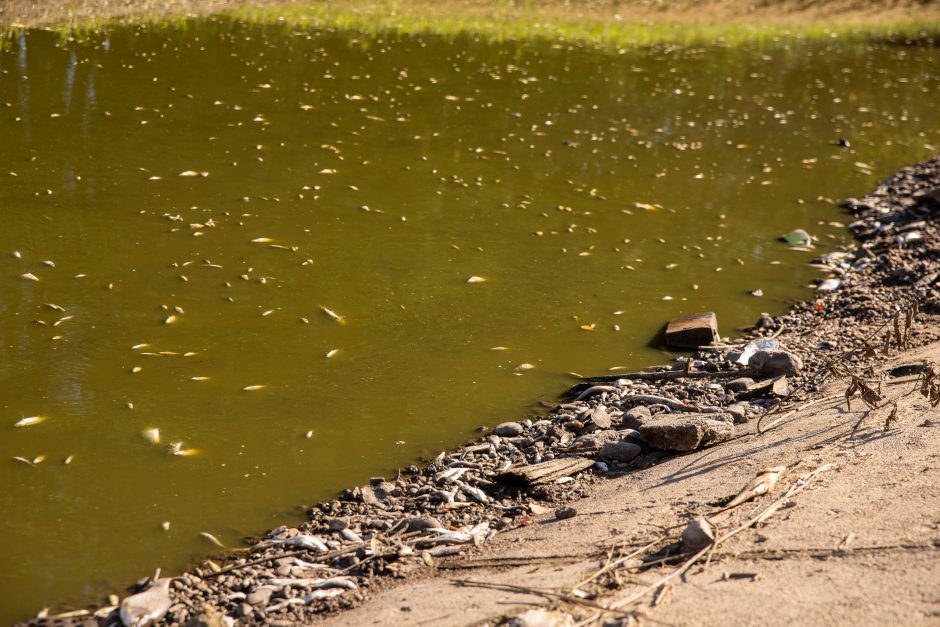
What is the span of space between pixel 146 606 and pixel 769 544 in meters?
2.32

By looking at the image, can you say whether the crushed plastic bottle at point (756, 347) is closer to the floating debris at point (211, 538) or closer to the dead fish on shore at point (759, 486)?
the dead fish on shore at point (759, 486)

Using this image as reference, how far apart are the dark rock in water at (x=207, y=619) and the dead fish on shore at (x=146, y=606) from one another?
167mm

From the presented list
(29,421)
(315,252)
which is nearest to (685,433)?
(29,421)

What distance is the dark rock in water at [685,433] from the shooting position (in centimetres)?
463

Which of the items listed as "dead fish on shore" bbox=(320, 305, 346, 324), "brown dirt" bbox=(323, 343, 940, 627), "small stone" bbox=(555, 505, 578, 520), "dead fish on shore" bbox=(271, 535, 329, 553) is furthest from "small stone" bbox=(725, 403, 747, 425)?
"dead fish on shore" bbox=(320, 305, 346, 324)

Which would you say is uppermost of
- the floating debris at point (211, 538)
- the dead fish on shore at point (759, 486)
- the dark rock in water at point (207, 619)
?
the dead fish on shore at point (759, 486)

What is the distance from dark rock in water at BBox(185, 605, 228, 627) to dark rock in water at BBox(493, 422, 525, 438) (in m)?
2.00

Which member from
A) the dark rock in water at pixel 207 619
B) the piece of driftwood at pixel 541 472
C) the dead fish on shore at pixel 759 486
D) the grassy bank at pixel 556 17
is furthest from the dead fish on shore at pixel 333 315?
the grassy bank at pixel 556 17

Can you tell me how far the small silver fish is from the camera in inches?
135

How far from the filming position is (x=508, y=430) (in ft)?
16.5

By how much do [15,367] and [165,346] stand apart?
0.83 meters

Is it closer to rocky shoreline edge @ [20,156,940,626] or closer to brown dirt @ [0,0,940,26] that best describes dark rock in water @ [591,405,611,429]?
rocky shoreline edge @ [20,156,940,626]

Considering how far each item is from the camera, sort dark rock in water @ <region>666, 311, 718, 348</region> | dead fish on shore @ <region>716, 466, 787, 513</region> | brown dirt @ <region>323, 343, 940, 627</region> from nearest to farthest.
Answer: brown dirt @ <region>323, 343, 940, 627</region> < dead fish on shore @ <region>716, 466, 787, 513</region> < dark rock in water @ <region>666, 311, 718, 348</region>

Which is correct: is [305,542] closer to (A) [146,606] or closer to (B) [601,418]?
(A) [146,606]
